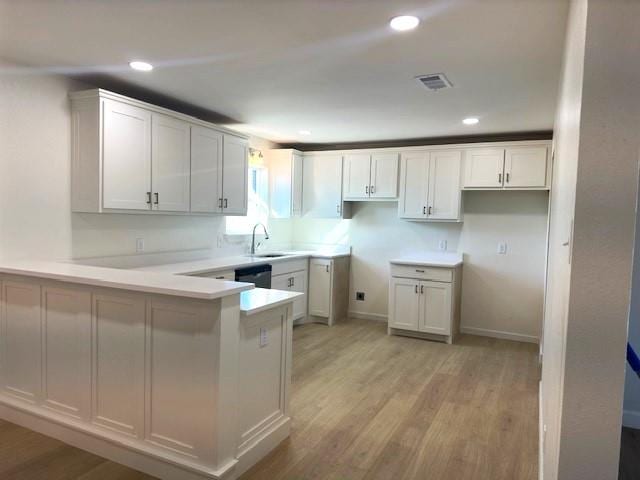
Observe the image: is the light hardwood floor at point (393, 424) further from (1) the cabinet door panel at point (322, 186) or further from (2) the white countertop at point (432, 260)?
(1) the cabinet door panel at point (322, 186)

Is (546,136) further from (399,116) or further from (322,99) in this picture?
(322,99)

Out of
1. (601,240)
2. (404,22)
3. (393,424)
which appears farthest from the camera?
(393,424)

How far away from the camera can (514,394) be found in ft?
11.5

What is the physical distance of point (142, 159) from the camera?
138 inches

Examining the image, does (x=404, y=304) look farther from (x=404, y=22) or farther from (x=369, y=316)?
(x=404, y=22)

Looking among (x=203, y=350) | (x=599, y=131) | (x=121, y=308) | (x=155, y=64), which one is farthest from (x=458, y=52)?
(x=121, y=308)

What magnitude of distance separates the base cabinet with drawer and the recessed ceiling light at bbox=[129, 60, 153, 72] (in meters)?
3.28

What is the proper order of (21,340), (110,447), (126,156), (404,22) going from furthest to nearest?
1. (126,156)
2. (21,340)
3. (110,447)
4. (404,22)

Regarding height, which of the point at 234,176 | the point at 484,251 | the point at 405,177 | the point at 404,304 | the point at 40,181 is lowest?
the point at 404,304

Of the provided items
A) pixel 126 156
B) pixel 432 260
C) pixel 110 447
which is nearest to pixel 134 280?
pixel 110 447

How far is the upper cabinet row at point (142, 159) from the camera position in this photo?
127 inches

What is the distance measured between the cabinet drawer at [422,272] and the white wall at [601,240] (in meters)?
3.67

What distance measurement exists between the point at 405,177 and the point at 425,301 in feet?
5.01

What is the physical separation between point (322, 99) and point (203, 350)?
2.39 metres
